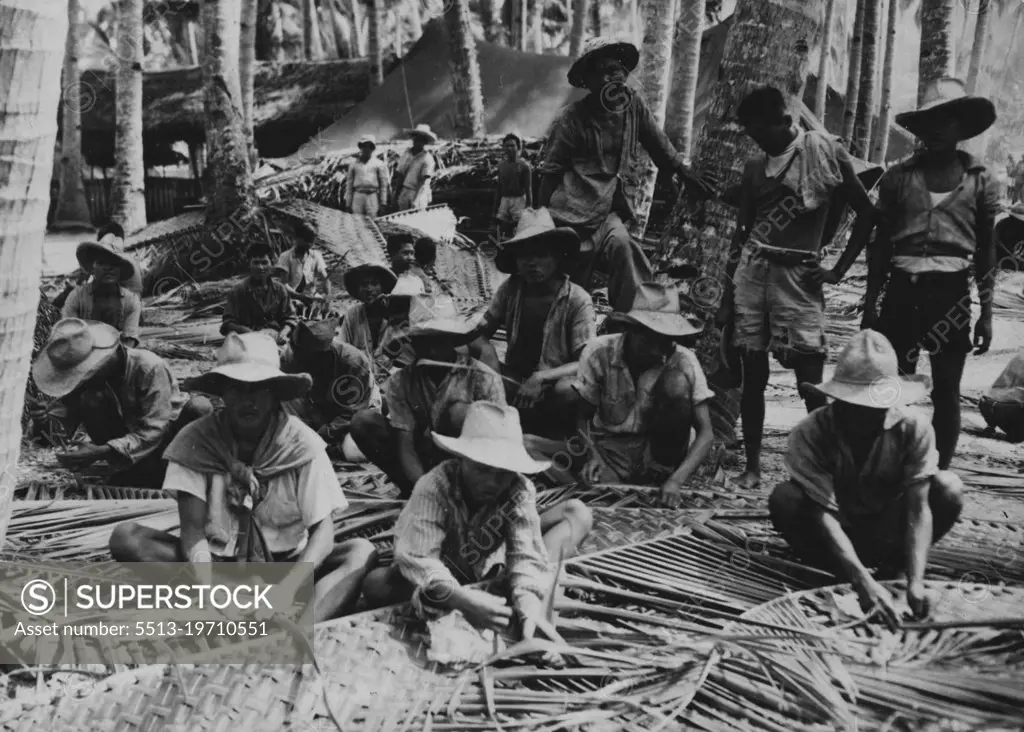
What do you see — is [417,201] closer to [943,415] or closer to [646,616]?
[943,415]

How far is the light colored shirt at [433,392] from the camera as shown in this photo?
4.78 m

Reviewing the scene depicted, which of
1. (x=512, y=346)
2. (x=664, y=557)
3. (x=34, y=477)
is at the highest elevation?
(x=512, y=346)

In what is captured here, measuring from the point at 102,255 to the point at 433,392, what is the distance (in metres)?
2.96

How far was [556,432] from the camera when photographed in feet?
17.4

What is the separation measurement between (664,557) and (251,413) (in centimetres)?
164

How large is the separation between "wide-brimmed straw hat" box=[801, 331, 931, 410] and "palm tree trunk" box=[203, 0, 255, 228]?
9893 mm

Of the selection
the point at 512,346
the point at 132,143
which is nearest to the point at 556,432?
the point at 512,346

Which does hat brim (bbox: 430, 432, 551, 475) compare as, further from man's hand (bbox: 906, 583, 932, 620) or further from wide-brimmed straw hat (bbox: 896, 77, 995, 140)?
wide-brimmed straw hat (bbox: 896, 77, 995, 140)

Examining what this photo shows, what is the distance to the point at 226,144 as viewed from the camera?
1232cm

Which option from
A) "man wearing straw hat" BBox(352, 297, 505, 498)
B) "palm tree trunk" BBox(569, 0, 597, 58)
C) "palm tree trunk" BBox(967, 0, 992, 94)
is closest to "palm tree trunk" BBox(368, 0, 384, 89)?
"palm tree trunk" BBox(569, 0, 597, 58)

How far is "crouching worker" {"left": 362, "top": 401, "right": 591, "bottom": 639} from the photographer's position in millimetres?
3279

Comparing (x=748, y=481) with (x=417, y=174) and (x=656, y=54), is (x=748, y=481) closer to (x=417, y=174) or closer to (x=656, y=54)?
(x=656, y=54)

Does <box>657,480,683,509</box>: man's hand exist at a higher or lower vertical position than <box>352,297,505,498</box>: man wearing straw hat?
lower

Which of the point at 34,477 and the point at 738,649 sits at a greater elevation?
the point at 738,649
